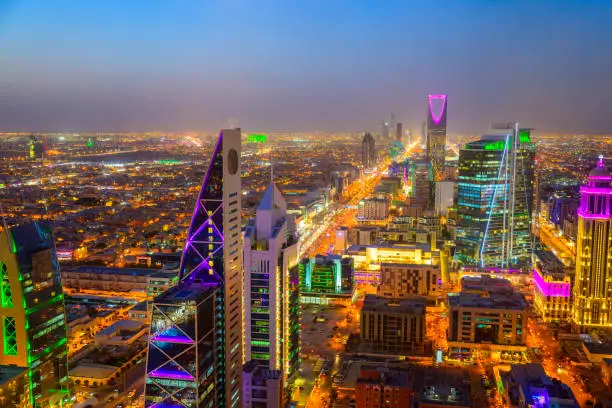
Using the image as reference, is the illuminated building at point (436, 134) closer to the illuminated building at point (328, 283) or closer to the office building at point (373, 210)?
the office building at point (373, 210)

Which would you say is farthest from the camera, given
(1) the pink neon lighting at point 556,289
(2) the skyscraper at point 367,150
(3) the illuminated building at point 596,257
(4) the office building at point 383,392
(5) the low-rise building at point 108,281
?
(2) the skyscraper at point 367,150

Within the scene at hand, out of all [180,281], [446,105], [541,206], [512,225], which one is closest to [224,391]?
[180,281]

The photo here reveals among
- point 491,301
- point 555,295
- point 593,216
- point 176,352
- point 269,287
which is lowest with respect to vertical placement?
point 555,295

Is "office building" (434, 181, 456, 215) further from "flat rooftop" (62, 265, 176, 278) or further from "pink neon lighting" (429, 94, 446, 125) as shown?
"flat rooftop" (62, 265, 176, 278)

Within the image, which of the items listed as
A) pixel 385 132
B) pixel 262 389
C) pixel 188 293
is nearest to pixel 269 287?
pixel 262 389

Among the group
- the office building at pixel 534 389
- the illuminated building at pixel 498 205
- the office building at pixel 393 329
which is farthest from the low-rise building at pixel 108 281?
the illuminated building at pixel 498 205

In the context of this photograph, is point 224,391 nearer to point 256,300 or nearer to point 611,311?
point 256,300

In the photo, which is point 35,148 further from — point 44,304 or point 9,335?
point 9,335
